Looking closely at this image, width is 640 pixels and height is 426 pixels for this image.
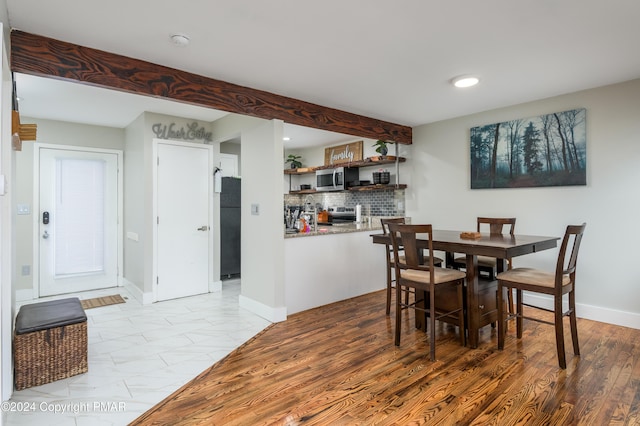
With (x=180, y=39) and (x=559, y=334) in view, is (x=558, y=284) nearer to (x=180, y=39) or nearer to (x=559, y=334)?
(x=559, y=334)

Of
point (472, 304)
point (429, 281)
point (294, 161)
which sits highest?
point (294, 161)

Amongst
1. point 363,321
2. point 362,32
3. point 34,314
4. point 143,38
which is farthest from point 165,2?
point 363,321

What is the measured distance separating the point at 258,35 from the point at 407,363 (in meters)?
2.52

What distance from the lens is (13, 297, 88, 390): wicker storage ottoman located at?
7.52 ft

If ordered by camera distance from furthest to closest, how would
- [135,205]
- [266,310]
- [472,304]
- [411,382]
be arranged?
1. [135,205]
2. [266,310]
3. [472,304]
4. [411,382]

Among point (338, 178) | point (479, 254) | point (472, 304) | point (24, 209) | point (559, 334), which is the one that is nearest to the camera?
point (559, 334)

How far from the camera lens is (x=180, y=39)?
7.74 feet

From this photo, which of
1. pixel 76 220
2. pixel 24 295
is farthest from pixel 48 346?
pixel 76 220

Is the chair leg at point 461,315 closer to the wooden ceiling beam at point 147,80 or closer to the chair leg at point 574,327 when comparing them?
the chair leg at point 574,327

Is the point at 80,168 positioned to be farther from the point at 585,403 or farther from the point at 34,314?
the point at 585,403

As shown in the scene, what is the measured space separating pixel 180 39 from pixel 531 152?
3582 mm

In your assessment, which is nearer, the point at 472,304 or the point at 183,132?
the point at 472,304

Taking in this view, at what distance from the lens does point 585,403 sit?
207 cm

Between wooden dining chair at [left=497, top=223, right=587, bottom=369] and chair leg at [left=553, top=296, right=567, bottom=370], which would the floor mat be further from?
chair leg at [left=553, top=296, right=567, bottom=370]
